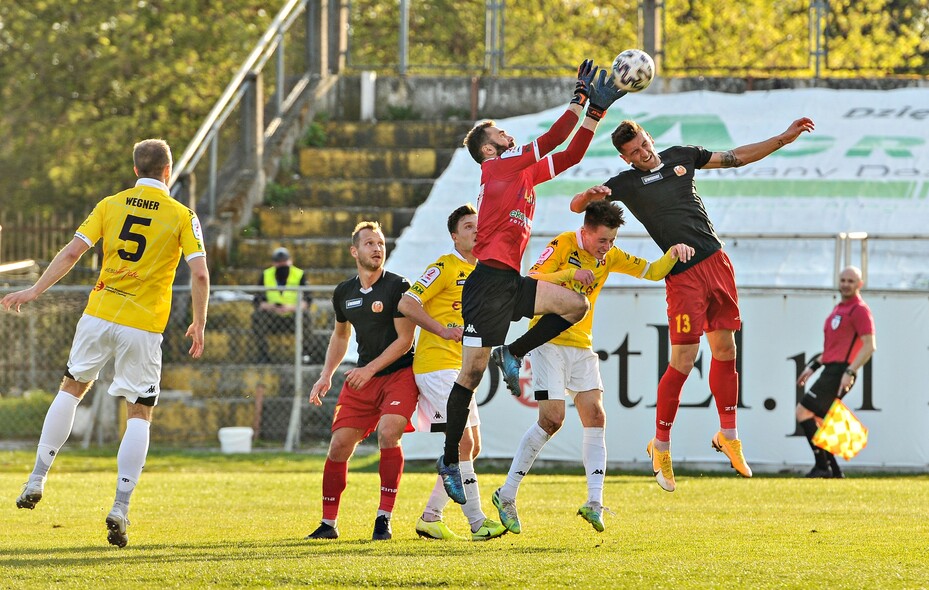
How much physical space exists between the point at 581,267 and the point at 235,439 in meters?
9.49

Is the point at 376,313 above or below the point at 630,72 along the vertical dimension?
below

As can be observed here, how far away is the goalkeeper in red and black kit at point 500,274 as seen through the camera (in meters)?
A: 9.20

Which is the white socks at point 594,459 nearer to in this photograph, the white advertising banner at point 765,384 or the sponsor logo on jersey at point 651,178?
the sponsor logo on jersey at point 651,178

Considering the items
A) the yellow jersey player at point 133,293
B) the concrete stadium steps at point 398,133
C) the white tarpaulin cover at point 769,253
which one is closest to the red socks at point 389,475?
the yellow jersey player at point 133,293

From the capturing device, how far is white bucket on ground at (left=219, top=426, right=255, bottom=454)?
18438 millimetres

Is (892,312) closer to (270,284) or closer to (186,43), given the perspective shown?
(270,284)

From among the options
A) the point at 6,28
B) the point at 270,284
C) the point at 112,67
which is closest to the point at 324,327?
the point at 270,284

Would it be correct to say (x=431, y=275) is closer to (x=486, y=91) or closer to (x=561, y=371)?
(x=561, y=371)

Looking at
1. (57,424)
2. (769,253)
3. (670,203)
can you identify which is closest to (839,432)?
(769,253)

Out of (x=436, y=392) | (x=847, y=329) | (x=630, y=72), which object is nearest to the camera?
(x=630, y=72)

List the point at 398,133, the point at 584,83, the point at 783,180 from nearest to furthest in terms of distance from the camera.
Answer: the point at 584,83, the point at 783,180, the point at 398,133

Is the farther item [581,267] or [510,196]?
[581,267]

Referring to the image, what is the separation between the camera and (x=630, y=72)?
9148mm

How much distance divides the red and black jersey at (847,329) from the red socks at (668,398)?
230 inches
